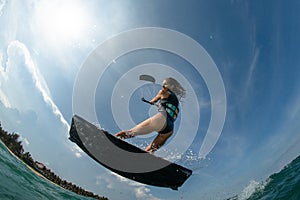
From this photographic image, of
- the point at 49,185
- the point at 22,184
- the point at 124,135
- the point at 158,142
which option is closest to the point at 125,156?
the point at 124,135

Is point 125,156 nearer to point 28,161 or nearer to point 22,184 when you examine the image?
point 22,184

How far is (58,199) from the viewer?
1346 centimetres

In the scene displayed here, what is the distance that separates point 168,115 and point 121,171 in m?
2.34

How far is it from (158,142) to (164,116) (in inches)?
36.3

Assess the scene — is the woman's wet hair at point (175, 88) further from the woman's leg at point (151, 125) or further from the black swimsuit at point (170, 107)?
the woman's leg at point (151, 125)

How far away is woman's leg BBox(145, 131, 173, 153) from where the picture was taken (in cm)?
656

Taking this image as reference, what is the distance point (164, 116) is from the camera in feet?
20.4

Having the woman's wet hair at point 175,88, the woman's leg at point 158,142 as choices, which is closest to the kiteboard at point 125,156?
the woman's leg at point 158,142

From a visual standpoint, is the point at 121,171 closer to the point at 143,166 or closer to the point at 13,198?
the point at 143,166

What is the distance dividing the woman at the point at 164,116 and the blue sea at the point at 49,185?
622cm

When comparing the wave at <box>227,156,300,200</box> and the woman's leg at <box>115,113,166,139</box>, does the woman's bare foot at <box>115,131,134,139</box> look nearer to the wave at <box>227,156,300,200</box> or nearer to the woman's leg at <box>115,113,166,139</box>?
the woman's leg at <box>115,113,166,139</box>

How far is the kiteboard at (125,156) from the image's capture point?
651 cm

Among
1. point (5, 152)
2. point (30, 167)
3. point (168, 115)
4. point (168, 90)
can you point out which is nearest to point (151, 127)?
point (168, 115)

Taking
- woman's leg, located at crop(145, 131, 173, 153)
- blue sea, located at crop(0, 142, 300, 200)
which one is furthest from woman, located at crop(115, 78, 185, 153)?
blue sea, located at crop(0, 142, 300, 200)
